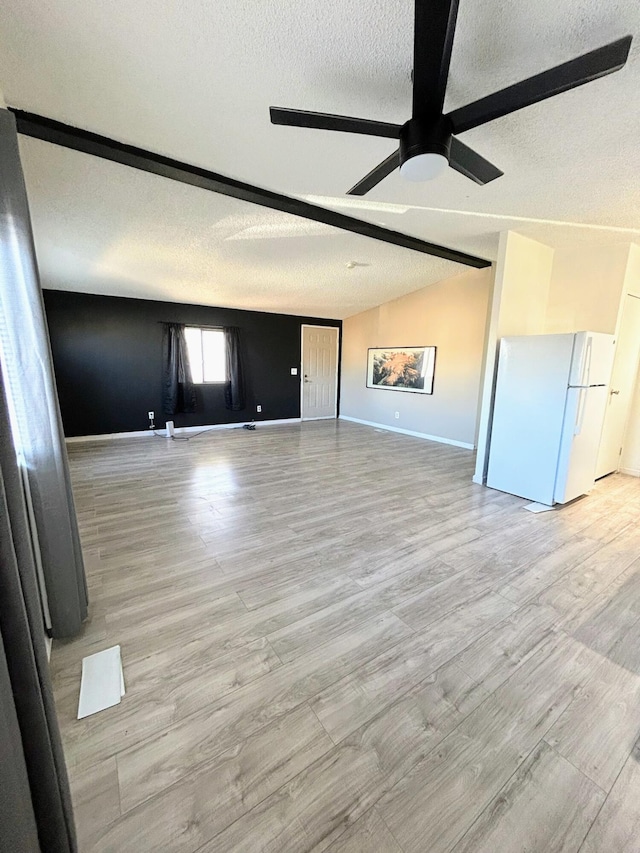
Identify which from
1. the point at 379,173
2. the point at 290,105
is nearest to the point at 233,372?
the point at 290,105

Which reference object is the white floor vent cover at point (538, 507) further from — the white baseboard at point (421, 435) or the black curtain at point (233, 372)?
the black curtain at point (233, 372)

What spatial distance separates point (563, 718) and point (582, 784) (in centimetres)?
23

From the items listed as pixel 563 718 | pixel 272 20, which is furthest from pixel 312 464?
pixel 272 20

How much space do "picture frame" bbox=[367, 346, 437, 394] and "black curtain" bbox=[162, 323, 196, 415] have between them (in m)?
3.64

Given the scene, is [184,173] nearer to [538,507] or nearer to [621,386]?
[538,507]

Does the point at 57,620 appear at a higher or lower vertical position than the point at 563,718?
higher

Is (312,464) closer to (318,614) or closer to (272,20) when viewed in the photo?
(318,614)

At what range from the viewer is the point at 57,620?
1.65m

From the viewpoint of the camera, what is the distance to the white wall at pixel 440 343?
5316mm

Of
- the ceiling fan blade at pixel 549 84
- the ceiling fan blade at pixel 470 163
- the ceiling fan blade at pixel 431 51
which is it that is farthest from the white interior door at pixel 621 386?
the ceiling fan blade at pixel 431 51

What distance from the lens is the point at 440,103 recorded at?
1.49 meters

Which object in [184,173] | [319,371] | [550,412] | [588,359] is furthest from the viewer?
[319,371]

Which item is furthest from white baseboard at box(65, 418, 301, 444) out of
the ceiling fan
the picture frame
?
the ceiling fan

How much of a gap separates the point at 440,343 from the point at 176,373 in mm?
4662
